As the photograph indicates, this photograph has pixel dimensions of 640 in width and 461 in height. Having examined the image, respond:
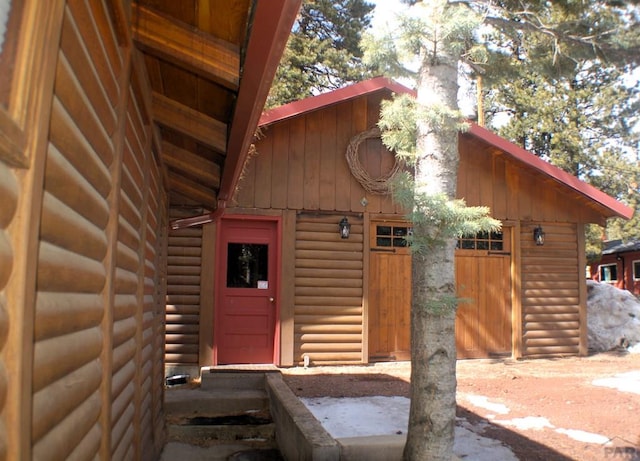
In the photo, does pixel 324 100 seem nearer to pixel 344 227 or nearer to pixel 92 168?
pixel 344 227

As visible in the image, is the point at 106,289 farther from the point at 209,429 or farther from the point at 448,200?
the point at 209,429

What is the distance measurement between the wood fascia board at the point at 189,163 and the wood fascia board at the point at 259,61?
3.80ft

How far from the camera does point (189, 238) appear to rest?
8273mm

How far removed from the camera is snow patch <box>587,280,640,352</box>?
11359mm

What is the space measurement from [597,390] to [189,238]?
575 centimetres

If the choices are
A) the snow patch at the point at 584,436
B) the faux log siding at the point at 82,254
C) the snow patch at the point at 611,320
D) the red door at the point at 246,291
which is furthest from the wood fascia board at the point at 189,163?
the snow patch at the point at 611,320

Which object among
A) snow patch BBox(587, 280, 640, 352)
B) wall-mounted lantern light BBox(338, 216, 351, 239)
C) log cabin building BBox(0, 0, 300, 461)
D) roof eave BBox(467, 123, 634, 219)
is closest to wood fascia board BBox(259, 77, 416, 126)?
roof eave BBox(467, 123, 634, 219)

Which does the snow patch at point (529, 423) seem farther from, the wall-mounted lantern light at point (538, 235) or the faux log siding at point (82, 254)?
the wall-mounted lantern light at point (538, 235)

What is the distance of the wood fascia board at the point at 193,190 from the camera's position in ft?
18.9

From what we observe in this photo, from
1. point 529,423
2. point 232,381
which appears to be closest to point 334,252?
point 232,381

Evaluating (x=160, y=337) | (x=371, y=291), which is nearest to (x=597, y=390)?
(x=371, y=291)

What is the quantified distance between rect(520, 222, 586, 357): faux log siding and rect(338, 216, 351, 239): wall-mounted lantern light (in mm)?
3250

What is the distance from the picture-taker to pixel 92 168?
5.77ft

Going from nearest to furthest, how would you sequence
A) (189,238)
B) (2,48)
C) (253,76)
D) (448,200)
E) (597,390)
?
(2,48), (253,76), (448,200), (597,390), (189,238)
